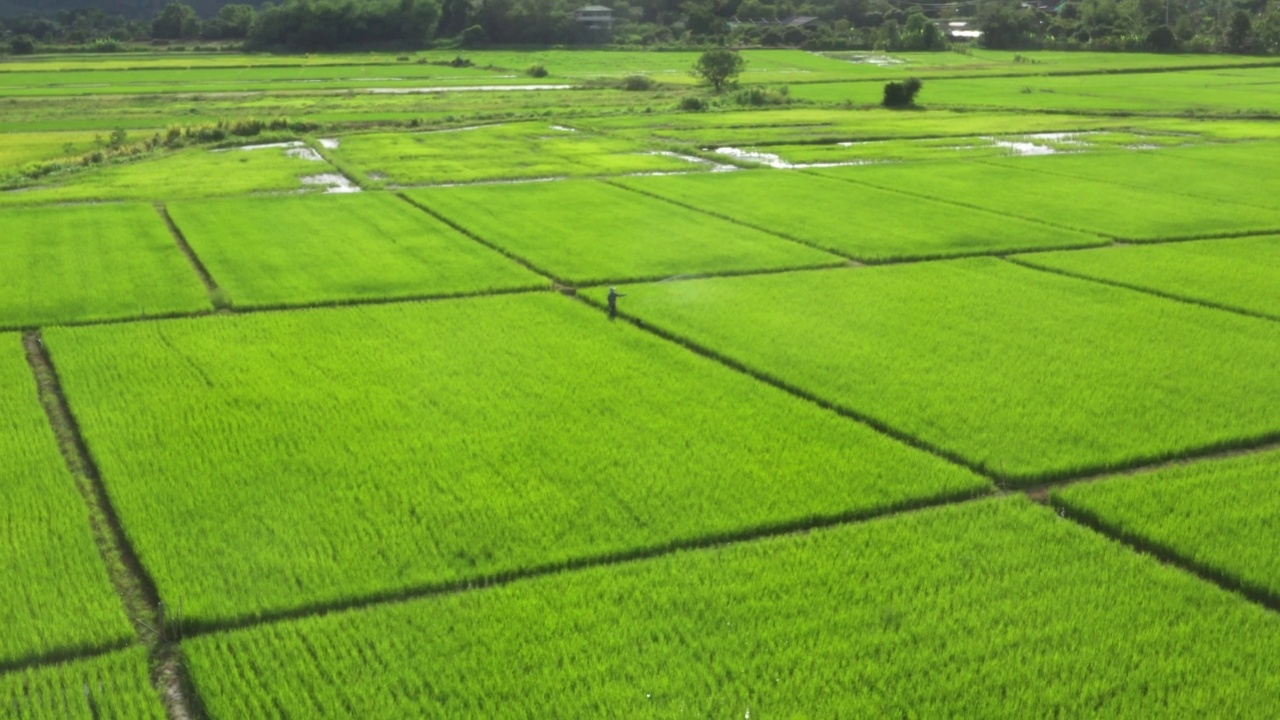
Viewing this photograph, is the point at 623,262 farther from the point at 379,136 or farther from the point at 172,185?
the point at 379,136

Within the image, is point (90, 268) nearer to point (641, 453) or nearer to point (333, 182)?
point (333, 182)

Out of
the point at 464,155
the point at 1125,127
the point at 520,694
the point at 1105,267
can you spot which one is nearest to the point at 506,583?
the point at 520,694

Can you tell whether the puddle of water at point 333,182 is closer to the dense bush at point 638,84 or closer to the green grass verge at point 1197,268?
the green grass verge at point 1197,268

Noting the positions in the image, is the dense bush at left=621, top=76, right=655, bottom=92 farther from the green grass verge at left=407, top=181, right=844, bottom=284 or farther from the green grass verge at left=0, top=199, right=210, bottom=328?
the green grass verge at left=0, top=199, right=210, bottom=328

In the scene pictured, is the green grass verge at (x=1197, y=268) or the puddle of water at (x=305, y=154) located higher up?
the puddle of water at (x=305, y=154)

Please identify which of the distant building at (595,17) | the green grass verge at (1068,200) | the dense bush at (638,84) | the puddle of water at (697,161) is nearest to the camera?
the green grass verge at (1068,200)

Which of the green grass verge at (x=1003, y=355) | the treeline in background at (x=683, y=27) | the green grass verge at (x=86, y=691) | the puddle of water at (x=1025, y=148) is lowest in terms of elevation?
the green grass verge at (x=86, y=691)

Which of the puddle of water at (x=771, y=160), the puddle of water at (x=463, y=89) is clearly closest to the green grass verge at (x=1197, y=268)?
the puddle of water at (x=771, y=160)
